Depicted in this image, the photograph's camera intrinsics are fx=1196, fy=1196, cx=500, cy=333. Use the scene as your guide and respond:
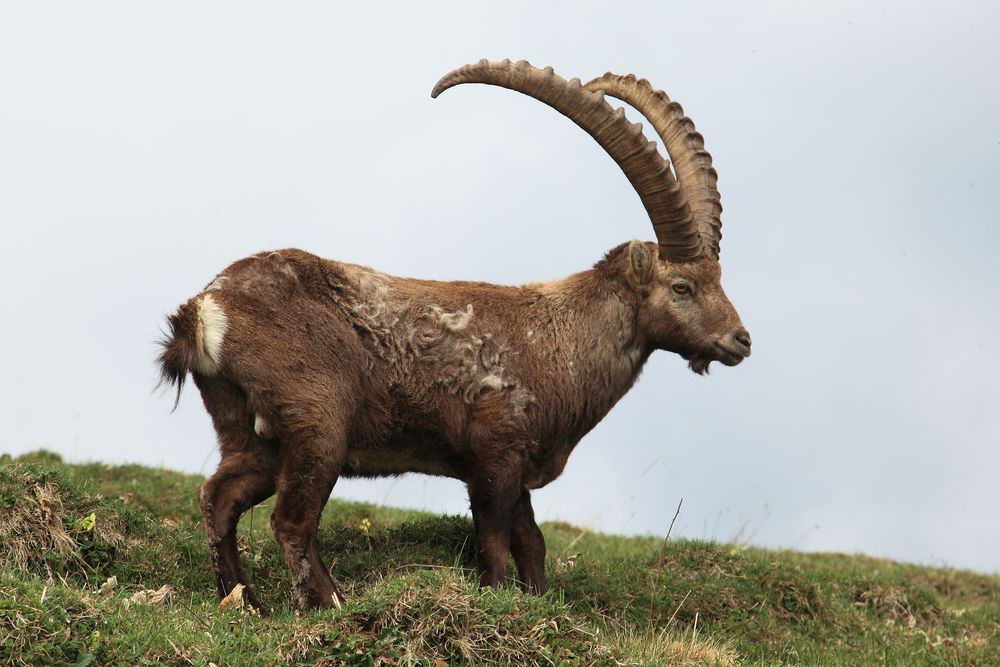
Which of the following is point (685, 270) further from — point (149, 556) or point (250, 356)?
point (149, 556)

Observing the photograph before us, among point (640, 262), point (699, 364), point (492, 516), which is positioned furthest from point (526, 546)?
point (640, 262)

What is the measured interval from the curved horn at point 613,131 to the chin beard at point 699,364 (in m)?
0.85

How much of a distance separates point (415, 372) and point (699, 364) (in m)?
2.36

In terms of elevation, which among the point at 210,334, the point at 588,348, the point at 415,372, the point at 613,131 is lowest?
the point at 210,334

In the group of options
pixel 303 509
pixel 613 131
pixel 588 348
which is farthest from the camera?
pixel 588 348

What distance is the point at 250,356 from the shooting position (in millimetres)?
7551

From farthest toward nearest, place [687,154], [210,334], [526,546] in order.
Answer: [687,154] < [526,546] < [210,334]

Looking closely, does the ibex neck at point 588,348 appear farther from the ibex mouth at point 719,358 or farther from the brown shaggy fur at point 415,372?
the ibex mouth at point 719,358

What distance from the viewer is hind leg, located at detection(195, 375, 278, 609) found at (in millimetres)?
7758

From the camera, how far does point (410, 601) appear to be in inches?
242

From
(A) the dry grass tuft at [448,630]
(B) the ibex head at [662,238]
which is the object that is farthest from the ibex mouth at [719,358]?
(A) the dry grass tuft at [448,630]

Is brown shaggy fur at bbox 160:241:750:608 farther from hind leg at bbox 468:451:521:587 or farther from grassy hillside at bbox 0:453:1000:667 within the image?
grassy hillside at bbox 0:453:1000:667

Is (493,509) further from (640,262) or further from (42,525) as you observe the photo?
(42,525)

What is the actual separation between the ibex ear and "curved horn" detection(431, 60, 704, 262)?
19cm
